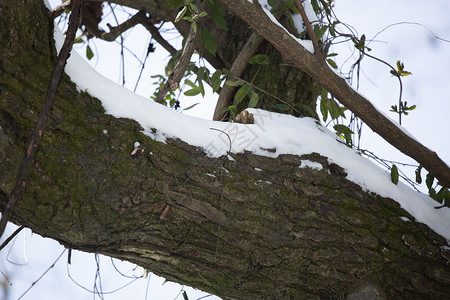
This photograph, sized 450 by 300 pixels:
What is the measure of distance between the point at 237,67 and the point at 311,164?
690 mm

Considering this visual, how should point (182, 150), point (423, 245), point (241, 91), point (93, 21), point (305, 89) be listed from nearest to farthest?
point (182, 150) → point (423, 245) → point (241, 91) → point (305, 89) → point (93, 21)

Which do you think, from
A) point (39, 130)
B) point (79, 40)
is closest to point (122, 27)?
point (79, 40)

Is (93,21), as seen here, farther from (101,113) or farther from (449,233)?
(449,233)

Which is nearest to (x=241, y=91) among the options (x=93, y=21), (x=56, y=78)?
(x=56, y=78)

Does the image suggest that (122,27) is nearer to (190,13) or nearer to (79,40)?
(79,40)

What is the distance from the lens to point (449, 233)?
1.23 m

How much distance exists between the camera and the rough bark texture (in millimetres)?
887

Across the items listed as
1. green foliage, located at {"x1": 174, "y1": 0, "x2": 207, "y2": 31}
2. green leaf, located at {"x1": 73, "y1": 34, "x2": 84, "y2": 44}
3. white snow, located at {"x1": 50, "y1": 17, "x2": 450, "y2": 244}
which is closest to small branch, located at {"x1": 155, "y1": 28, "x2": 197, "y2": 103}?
green foliage, located at {"x1": 174, "y1": 0, "x2": 207, "y2": 31}

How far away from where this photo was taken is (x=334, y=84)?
4.12 feet

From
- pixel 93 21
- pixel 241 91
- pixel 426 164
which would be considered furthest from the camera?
pixel 93 21

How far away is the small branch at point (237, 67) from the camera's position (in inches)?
67.4

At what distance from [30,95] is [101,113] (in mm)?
149

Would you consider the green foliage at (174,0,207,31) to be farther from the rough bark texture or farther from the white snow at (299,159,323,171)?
the white snow at (299,159,323,171)

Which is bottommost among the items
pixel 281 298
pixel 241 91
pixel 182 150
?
→ pixel 281 298
